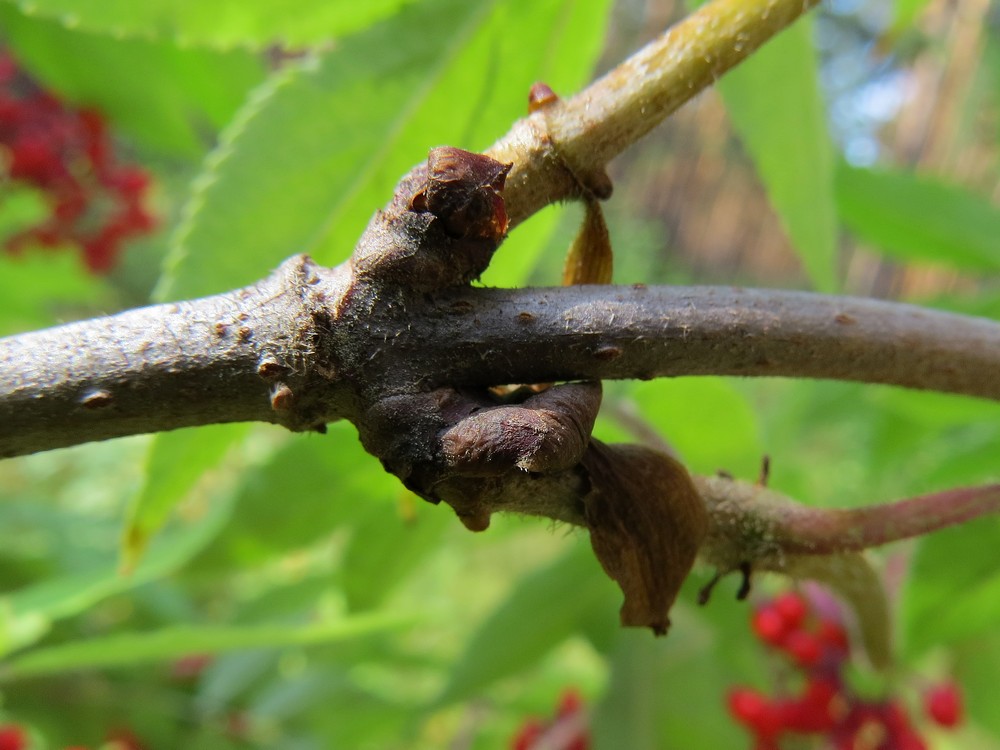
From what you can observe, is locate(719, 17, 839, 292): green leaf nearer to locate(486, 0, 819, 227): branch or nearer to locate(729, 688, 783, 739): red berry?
locate(486, 0, 819, 227): branch

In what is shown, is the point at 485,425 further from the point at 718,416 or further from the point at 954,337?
the point at 718,416

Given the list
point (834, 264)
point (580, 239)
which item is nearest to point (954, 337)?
point (580, 239)

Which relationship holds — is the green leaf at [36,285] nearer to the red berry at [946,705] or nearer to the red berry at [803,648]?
the red berry at [803,648]

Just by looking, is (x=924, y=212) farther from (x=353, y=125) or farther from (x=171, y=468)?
(x=171, y=468)

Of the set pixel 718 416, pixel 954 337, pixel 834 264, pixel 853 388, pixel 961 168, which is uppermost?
pixel 961 168

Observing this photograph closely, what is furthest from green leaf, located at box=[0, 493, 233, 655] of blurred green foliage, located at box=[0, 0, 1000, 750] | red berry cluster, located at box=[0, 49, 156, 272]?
red berry cluster, located at box=[0, 49, 156, 272]

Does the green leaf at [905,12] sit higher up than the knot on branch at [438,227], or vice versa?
the green leaf at [905,12]

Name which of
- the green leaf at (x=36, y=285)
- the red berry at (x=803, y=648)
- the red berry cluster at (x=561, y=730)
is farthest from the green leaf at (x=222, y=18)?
the red berry cluster at (x=561, y=730)
